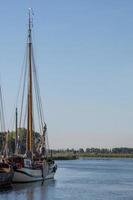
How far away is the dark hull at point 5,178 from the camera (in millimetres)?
68588

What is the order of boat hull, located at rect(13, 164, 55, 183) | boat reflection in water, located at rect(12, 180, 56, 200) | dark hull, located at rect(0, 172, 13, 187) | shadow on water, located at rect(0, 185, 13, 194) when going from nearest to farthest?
boat reflection in water, located at rect(12, 180, 56, 200) → shadow on water, located at rect(0, 185, 13, 194) → dark hull, located at rect(0, 172, 13, 187) → boat hull, located at rect(13, 164, 55, 183)

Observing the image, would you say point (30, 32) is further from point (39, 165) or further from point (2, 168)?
point (2, 168)

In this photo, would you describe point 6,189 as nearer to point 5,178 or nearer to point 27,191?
point 5,178

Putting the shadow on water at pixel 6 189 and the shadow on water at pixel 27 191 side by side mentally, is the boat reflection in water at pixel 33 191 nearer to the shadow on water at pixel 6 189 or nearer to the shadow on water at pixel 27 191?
the shadow on water at pixel 27 191

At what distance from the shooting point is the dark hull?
225ft

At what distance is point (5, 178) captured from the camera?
69.9 metres

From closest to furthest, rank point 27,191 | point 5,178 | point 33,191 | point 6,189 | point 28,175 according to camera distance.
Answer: point 27,191, point 6,189, point 33,191, point 5,178, point 28,175

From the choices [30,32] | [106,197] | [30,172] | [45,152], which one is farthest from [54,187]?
[30,32]

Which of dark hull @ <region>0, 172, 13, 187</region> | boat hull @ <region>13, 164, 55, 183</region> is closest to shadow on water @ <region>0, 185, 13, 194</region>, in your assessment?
dark hull @ <region>0, 172, 13, 187</region>

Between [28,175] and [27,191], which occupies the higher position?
[28,175]

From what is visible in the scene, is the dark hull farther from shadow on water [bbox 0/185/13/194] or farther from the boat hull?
the boat hull

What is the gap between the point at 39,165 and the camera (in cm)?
8425

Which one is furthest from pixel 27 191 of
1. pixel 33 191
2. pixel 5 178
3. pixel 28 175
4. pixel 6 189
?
pixel 28 175

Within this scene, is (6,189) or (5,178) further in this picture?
(5,178)
